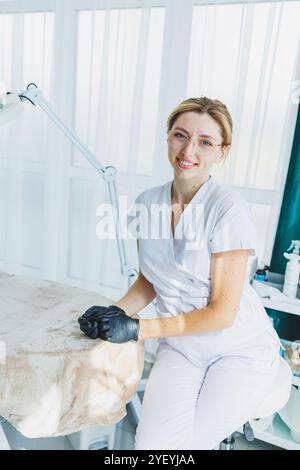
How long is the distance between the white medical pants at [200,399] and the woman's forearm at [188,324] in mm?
108

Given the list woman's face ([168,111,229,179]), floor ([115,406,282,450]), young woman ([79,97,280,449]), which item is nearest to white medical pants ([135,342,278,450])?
young woman ([79,97,280,449])

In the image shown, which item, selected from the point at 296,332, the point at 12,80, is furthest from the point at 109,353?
the point at 12,80

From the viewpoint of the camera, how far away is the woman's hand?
105 centimetres

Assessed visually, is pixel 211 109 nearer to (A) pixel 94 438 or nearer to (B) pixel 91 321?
(B) pixel 91 321

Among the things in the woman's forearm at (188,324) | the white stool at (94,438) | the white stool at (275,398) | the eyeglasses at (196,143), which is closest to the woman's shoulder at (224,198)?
the eyeglasses at (196,143)

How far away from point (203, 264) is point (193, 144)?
12.9 inches

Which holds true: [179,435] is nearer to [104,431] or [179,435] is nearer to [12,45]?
[104,431]

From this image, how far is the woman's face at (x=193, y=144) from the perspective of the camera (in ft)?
3.78

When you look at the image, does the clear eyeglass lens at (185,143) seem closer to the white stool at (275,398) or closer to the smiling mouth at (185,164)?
the smiling mouth at (185,164)

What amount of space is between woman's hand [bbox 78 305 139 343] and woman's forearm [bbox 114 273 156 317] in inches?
7.8

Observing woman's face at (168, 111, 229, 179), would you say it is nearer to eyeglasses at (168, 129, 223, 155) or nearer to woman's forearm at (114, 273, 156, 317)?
eyeglasses at (168, 129, 223, 155)

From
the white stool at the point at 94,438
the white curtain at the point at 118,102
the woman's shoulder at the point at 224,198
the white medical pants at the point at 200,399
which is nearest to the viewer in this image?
the white medical pants at the point at 200,399

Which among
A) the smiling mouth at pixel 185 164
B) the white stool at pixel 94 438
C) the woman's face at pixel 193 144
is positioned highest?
the woman's face at pixel 193 144
